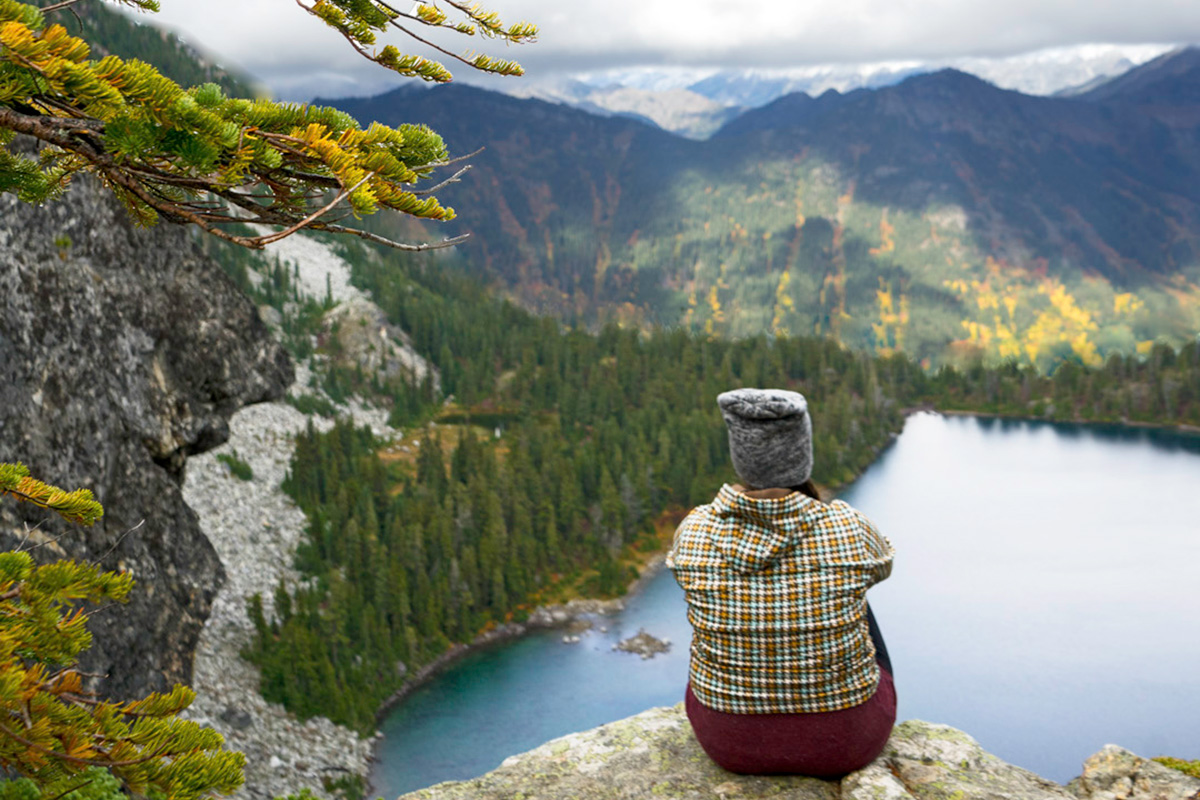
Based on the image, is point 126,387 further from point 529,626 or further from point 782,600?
point 529,626

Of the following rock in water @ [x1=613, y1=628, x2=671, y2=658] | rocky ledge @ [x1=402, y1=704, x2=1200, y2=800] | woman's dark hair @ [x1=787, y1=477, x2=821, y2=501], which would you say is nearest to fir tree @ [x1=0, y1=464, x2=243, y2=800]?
rocky ledge @ [x1=402, y1=704, x2=1200, y2=800]

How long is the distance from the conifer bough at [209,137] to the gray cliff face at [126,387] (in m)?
11.3

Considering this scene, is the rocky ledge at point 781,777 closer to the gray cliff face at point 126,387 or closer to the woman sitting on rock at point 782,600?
the woman sitting on rock at point 782,600

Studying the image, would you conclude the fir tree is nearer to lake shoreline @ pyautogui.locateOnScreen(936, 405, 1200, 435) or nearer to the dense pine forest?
the dense pine forest

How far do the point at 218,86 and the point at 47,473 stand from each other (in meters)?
14.2

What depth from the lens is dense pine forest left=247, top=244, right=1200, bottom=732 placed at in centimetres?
6606

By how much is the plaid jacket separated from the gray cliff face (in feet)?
38.2

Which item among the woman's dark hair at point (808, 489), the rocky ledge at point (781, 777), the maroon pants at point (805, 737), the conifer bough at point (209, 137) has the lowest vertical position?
the rocky ledge at point (781, 777)

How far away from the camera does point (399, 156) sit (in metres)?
4.96

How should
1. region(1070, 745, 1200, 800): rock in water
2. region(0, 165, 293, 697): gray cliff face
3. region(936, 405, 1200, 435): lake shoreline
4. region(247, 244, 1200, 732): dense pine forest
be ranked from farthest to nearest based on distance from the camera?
1. region(936, 405, 1200, 435): lake shoreline
2. region(247, 244, 1200, 732): dense pine forest
3. region(0, 165, 293, 697): gray cliff face
4. region(1070, 745, 1200, 800): rock in water

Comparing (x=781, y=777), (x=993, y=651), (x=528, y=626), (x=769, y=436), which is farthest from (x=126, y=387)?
(x=993, y=651)

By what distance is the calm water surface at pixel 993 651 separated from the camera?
5269 centimetres

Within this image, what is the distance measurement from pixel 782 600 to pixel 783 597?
3 cm

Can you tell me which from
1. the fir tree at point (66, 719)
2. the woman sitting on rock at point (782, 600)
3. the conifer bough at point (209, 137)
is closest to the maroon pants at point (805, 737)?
the woman sitting on rock at point (782, 600)
